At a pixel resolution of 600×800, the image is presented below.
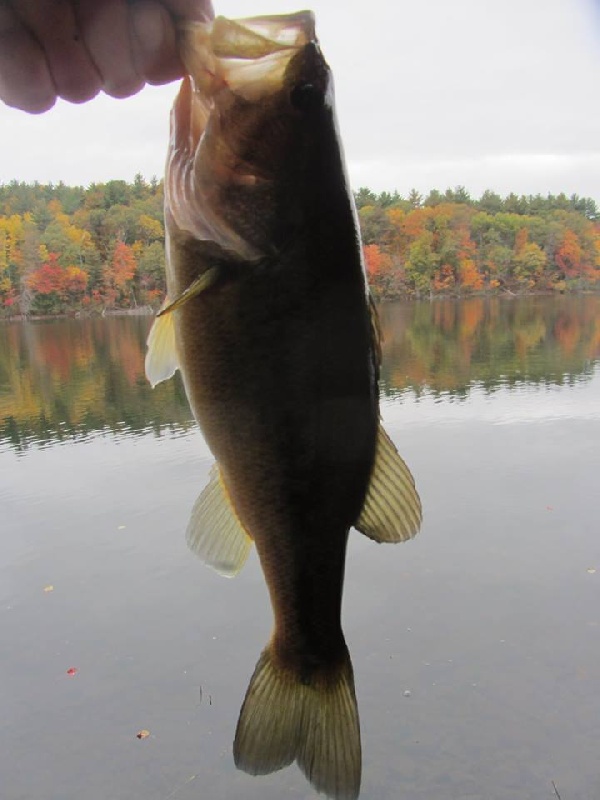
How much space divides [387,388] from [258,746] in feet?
105

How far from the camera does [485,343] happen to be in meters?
46.8

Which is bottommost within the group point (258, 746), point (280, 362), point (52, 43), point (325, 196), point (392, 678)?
point (392, 678)

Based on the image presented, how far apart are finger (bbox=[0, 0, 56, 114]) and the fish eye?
28.3 inches

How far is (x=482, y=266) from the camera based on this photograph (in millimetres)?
64562

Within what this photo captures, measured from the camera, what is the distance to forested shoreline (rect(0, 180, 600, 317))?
39.1 metres

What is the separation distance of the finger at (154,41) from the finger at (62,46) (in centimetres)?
16

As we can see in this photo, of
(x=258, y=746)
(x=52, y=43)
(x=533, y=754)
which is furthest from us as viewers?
(x=533, y=754)

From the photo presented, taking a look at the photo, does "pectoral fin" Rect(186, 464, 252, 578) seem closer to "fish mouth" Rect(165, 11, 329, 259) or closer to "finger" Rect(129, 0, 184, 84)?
"fish mouth" Rect(165, 11, 329, 259)

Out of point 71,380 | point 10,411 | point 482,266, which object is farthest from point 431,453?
point 482,266

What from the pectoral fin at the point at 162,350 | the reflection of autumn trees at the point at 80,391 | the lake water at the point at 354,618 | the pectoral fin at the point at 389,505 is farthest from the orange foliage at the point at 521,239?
the pectoral fin at the point at 162,350

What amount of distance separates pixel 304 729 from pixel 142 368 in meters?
41.2

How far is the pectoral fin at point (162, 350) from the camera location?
4.58 feet

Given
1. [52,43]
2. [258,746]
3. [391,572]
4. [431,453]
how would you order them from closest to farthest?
[258,746] < [52,43] < [391,572] < [431,453]

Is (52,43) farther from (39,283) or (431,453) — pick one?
(39,283)
